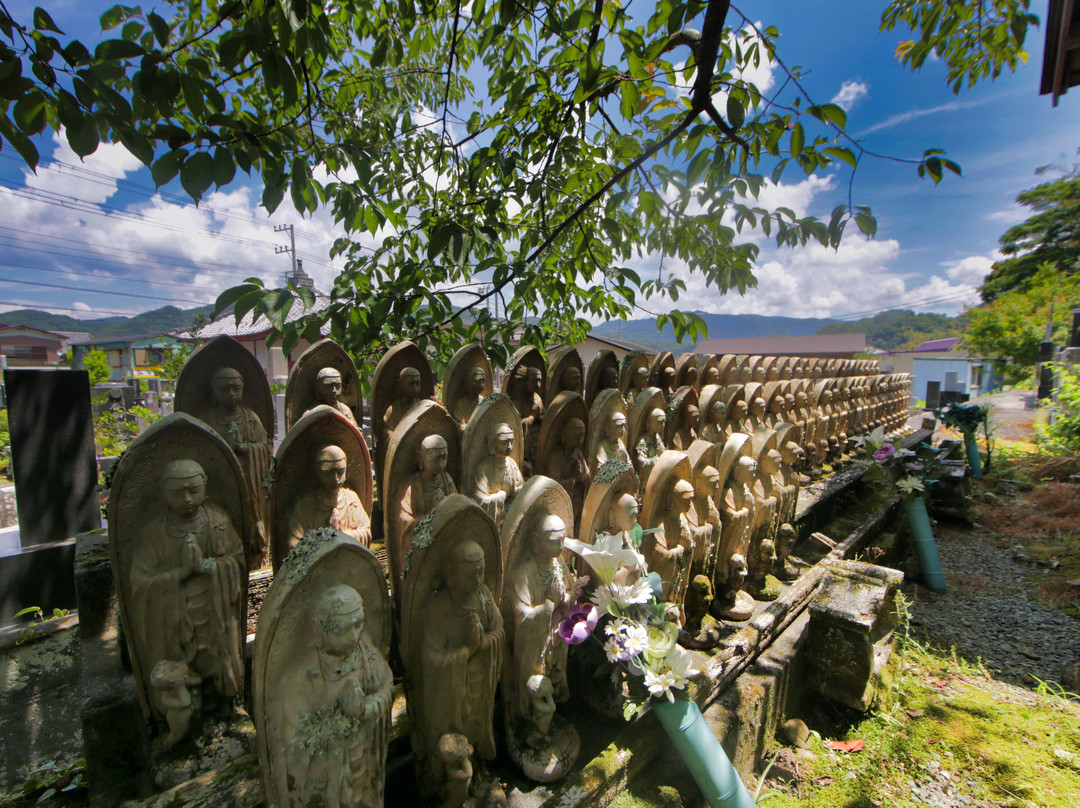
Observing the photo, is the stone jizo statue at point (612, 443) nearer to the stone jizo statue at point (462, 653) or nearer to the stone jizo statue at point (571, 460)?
the stone jizo statue at point (571, 460)

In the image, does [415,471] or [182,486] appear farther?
[415,471]

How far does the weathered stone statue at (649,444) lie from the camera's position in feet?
16.2

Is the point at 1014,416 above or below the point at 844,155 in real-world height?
below

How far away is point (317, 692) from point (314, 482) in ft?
4.90

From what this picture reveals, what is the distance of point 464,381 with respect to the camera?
4.50m

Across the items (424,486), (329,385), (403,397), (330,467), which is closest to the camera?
(330,467)

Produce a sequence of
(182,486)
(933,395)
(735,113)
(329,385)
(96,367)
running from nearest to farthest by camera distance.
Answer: (182,486), (735,113), (329,385), (96,367), (933,395)

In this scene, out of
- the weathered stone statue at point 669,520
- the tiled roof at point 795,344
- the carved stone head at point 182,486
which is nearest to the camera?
the carved stone head at point 182,486

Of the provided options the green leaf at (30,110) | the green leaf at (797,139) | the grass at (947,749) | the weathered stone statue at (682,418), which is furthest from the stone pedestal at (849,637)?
the green leaf at (30,110)

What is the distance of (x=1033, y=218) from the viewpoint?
2597cm

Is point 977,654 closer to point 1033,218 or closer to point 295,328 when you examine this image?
point 295,328

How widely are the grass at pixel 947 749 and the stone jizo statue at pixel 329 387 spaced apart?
12.6ft

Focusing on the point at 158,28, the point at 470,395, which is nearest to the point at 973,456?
the point at 470,395

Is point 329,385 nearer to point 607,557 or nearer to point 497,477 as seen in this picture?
point 497,477
